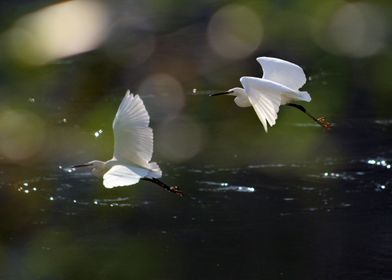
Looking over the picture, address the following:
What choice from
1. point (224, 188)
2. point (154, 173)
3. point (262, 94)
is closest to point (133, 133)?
point (154, 173)

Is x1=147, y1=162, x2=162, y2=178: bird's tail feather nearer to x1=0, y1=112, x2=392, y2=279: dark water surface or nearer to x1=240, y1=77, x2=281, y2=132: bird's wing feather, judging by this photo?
x1=240, y1=77, x2=281, y2=132: bird's wing feather

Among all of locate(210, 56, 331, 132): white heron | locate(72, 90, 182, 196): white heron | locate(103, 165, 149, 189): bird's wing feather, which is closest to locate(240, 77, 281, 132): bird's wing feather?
locate(210, 56, 331, 132): white heron

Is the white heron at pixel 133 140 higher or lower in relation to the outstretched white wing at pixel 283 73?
lower

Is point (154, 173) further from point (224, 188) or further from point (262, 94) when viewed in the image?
point (224, 188)

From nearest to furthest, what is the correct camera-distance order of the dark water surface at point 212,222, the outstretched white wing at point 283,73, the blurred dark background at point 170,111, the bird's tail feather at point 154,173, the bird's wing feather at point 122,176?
1. the bird's wing feather at point 122,176
2. the bird's tail feather at point 154,173
3. the outstretched white wing at point 283,73
4. the dark water surface at point 212,222
5. the blurred dark background at point 170,111

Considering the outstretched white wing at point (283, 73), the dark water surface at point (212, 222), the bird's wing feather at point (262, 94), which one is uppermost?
the outstretched white wing at point (283, 73)

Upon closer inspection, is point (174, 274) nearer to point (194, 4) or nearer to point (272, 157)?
point (272, 157)

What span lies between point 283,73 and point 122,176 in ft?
5.19

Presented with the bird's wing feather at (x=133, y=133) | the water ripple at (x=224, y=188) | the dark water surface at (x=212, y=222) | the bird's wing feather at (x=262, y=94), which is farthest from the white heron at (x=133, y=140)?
the water ripple at (x=224, y=188)

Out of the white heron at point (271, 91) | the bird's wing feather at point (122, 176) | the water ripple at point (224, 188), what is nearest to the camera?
the bird's wing feather at point (122, 176)

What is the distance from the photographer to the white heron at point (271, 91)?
539 cm

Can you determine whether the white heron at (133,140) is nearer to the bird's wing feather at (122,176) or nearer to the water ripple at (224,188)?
the bird's wing feather at (122,176)

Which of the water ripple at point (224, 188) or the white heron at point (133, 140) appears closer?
the white heron at point (133, 140)

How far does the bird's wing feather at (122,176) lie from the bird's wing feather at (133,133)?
0.55ft
